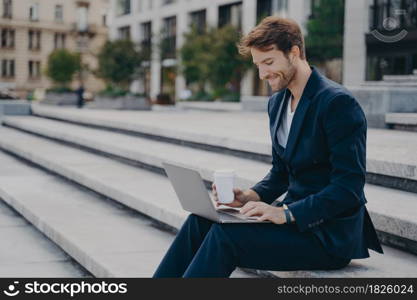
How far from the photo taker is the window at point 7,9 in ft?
226

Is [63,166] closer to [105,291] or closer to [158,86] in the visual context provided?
[105,291]

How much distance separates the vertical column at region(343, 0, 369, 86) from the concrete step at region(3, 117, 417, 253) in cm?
1804

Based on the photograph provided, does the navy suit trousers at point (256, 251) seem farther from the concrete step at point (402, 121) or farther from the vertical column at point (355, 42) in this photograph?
the vertical column at point (355, 42)

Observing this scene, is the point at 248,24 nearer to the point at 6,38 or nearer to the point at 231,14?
the point at 231,14

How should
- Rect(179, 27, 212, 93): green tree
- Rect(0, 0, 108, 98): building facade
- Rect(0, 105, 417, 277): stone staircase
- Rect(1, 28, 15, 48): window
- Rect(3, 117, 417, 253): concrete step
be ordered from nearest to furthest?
Rect(3, 117, 417, 253): concrete step, Rect(0, 105, 417, 277): stone staircase, Rect(179, 27, 212, 93): green tree, Rect(1, 28, 15, 48): window, Rect(0, 0, 108, 98): building facade

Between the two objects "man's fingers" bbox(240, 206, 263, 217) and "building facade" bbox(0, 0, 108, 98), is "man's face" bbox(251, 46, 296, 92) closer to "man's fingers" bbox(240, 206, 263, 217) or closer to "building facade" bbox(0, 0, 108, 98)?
"man's fingers" bbox(240, 206, 263, 217)

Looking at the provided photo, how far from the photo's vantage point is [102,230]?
5781 millimetres

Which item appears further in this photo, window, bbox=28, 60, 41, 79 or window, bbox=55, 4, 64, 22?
window, bbox=55, 4, 64, 22

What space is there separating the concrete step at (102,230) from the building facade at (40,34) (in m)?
58.9

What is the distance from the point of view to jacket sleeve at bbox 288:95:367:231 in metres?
3.21

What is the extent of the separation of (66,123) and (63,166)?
7790 mm

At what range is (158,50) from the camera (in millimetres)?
45656

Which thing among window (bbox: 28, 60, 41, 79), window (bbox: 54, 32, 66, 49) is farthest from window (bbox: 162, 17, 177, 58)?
window (bbox: 54, 32, 66, 49)

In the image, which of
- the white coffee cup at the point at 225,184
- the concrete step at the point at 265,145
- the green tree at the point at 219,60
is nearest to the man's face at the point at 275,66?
the white coffee cup at the point at 225,184
